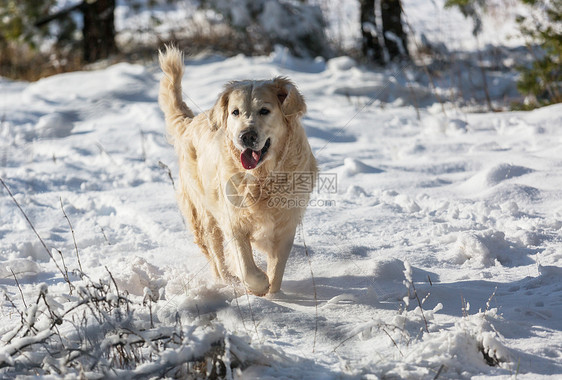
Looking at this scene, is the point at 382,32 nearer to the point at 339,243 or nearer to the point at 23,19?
the point at 339,243

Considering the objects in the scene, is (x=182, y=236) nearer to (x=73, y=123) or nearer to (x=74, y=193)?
(x=74, y=193)

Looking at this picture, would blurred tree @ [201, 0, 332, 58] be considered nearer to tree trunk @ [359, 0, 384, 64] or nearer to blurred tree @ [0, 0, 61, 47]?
tree trunk @ [359, 0, 384, 64]

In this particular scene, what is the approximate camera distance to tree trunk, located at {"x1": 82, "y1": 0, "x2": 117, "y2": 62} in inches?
399

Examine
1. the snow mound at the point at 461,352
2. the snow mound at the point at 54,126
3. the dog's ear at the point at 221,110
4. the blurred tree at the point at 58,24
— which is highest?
the blurred tree at the point at 58,24

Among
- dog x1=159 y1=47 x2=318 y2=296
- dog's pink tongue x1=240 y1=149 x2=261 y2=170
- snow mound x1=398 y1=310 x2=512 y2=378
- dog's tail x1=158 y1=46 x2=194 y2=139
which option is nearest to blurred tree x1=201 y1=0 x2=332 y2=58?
dog's tail x1=158 y1=46 x2=194 y2=139

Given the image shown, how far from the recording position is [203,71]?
8852mm

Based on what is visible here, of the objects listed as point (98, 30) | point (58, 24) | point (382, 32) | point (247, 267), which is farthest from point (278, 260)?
point (58, 24)

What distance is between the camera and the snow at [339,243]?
2316 mm

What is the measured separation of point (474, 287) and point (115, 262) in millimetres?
2278

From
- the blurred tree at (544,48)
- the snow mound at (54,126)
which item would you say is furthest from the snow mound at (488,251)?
the snow mound at (54,126)

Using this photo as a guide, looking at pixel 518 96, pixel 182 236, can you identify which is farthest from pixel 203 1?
pixel 182 236

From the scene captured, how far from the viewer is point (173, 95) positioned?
4379mm

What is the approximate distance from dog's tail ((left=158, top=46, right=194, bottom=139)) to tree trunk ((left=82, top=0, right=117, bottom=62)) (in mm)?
6573

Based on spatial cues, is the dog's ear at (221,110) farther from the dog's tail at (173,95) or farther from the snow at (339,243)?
the snow at (339,243)
